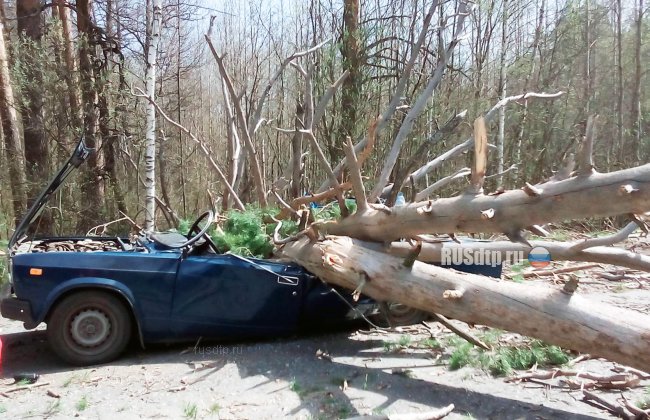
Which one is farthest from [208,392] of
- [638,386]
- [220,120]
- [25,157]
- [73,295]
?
[220,120]

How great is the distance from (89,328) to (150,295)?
0.64m

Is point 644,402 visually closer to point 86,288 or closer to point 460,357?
point 460,357

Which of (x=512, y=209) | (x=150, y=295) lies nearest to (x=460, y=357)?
(x=512, y=209)

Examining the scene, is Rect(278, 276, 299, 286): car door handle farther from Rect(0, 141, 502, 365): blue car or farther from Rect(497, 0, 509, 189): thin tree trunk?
Rect(497, 0, 509, 189): thin tree trunk

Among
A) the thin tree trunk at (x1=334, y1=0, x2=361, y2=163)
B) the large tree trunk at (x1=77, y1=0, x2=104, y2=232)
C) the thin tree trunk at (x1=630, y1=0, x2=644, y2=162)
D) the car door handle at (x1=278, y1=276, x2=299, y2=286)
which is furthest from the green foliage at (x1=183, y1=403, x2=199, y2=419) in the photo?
the thin tree trunk at (x1=630, y1=0, x2=644, y2=162)

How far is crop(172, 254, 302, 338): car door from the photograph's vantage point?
18.0ft

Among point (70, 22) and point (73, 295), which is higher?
point (70, 22)

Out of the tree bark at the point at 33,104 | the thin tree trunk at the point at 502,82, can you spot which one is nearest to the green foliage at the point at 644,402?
the thin tree trunk at the point at 502,82

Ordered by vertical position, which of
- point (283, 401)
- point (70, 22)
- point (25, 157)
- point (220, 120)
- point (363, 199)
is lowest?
point (283, 401)

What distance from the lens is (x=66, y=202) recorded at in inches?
553

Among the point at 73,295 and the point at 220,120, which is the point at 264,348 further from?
the point at 220,120

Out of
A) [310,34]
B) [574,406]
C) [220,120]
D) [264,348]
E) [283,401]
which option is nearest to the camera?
[574,406]

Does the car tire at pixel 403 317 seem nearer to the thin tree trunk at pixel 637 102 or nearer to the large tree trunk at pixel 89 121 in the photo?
the large tree trunk at pixel 89 121

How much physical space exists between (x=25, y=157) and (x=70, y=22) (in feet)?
13.9
